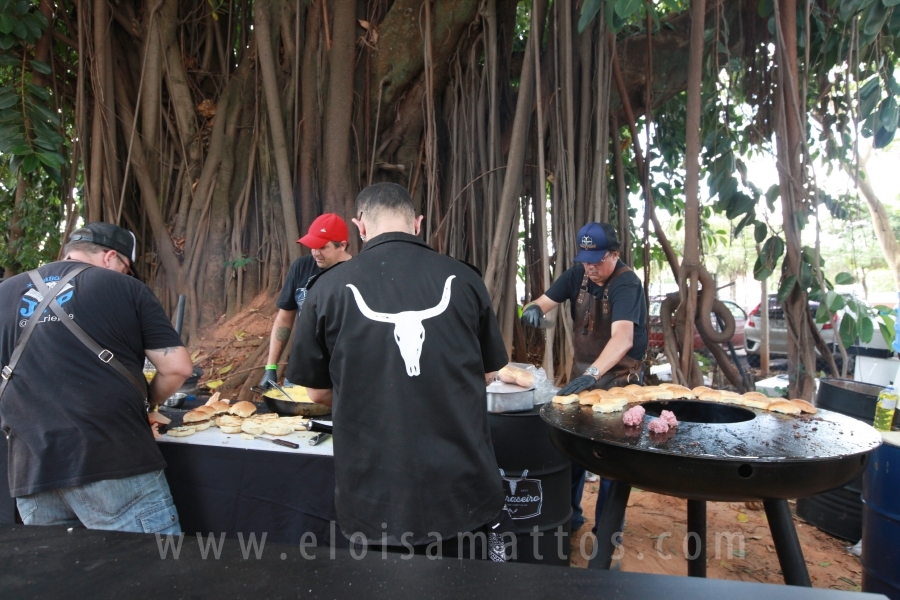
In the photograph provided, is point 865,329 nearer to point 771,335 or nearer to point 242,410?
point 242,410

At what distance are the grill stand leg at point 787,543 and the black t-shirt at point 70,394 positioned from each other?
2.10 m

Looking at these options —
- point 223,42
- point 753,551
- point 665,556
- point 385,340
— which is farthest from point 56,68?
point 753,551

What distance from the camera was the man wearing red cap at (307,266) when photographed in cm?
331

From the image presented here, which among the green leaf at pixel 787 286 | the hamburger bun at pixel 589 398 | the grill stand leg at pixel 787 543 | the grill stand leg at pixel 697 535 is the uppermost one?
the green leaf at pixel 787 286

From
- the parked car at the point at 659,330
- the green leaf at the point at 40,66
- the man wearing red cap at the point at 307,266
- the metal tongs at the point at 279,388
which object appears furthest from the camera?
the parked car at the point at 659,330

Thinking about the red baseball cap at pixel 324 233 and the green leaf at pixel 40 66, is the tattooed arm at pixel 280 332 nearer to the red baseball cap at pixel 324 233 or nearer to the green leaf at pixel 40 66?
the red baseball cap at pixel 324 233

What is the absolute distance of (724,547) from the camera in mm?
3248

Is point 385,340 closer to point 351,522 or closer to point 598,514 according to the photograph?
point 351,522

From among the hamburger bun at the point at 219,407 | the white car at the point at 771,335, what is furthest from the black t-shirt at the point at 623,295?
the white car at the point at 771,335

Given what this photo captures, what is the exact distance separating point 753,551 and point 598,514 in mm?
965

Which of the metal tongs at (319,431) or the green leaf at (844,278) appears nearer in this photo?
the metal tongs at (319,431)

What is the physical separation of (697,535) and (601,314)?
1.20 meters

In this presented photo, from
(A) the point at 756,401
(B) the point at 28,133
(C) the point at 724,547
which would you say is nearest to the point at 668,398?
(A) the point at 756,401

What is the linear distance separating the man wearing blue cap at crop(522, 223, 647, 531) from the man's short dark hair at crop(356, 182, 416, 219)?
128 cm
